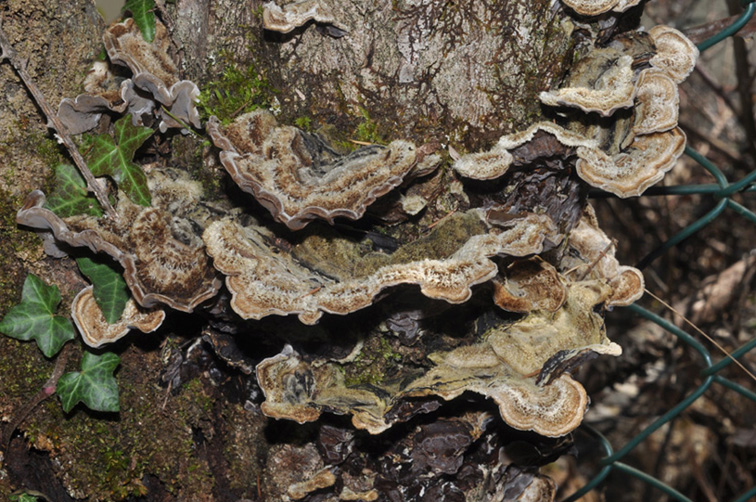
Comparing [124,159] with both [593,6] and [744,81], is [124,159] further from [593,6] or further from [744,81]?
[744,81]

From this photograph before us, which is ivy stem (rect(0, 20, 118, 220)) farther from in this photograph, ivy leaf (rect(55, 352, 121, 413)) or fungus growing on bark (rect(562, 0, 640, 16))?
fungus growing on bark (rect(562, 0, 640, 16))

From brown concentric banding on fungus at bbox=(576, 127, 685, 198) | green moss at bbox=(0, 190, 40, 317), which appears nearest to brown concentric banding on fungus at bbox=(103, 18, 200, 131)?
green moss at bbox=(0, 190, 40, 317)

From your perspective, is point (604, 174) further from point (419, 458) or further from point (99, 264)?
point (99, 264)

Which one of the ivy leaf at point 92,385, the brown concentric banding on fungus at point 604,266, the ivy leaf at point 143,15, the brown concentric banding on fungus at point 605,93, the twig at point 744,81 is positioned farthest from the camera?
the twig at point 744,81

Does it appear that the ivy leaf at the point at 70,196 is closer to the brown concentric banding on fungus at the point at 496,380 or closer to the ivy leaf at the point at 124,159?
the ivy leaf at the point at 124,159

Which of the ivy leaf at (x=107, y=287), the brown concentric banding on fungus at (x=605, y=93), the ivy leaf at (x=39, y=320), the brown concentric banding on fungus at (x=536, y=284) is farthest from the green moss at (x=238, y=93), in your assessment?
the brown concentric banding on fungus at (x=536, y=284)

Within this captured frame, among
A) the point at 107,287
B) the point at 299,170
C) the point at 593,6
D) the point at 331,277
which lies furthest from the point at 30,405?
the point at 593,6
